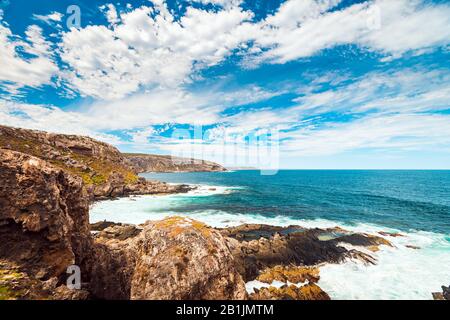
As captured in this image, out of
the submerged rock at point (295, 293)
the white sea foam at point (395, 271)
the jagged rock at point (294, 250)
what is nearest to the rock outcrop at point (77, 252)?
the submerged rock at point (295, 293)

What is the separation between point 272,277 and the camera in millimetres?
23062

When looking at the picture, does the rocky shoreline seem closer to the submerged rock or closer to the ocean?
the submerged rock

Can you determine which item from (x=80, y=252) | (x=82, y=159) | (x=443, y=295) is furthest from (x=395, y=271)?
(x=82, y=159)

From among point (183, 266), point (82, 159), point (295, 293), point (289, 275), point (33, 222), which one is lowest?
point (289, 275)

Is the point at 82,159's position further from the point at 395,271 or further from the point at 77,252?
the point at 395,271

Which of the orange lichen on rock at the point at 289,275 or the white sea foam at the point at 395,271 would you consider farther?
the orange lichen on rock at the point at 289,275

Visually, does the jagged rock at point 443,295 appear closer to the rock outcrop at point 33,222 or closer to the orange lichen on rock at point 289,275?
the orange lichen on rock at point 289,275

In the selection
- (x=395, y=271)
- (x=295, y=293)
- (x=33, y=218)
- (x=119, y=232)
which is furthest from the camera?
(x=119, y=232)

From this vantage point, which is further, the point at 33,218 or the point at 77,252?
the point at 77,252

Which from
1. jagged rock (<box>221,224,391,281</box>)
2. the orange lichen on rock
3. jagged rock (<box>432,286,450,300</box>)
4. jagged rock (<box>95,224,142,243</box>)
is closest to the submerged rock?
the orange lichen on rock

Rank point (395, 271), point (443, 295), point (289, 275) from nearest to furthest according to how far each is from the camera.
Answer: point (443, 295)
point (289, 275)
point (395, 271)
